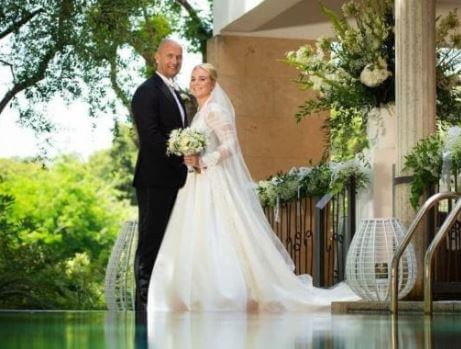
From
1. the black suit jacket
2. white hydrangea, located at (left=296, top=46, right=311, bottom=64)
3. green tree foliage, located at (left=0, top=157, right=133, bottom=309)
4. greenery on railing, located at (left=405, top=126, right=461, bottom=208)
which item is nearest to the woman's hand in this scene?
the black suit jacket

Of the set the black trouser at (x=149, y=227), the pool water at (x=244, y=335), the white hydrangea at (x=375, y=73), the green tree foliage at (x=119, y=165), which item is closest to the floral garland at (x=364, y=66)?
the white hydrangea at (x=375, y=73)

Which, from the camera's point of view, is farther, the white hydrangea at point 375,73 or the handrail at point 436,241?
the white hydrangea at point 375,73

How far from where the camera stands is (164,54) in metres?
10.8

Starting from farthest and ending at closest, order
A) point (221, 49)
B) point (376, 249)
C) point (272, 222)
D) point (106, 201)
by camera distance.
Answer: point (106, 201) → point (221, 49) → point (272, 222) → point (376, 249)

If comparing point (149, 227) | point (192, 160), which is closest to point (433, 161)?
point (192, 160)

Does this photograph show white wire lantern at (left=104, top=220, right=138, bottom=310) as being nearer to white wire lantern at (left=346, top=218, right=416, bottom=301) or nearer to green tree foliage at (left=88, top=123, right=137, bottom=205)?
white wire lantern at (left=346, top=218, right=416, bottom=301)

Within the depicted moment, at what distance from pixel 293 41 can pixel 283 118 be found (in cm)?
102

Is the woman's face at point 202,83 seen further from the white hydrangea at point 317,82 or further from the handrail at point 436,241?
the handrail at point 436,241

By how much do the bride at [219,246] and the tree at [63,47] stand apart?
7.96 metres

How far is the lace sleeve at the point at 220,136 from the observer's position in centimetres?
1104

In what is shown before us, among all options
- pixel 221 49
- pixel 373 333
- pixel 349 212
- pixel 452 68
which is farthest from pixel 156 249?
pixel 221 49

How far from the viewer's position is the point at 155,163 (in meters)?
10.9

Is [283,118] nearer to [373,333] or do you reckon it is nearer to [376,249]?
[376,249]

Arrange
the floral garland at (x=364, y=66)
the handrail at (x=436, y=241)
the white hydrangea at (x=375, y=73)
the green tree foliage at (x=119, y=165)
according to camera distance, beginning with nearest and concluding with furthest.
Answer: the handrail at (x=436, y=241) → the white hydrangea at (x=375, y=73) → the floral garland at (x=364, y=66) → the green tree foliage at (x=119, y=165)
